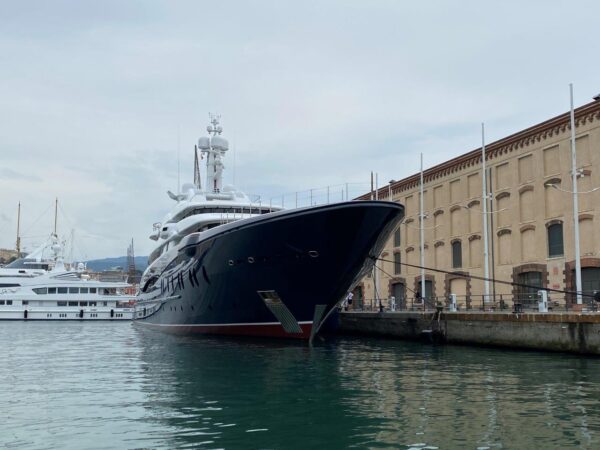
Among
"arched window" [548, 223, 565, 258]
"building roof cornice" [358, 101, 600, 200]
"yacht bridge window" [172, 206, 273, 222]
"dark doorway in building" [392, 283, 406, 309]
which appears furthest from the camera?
"dark doorway in building" [392, 283, 406, 309]

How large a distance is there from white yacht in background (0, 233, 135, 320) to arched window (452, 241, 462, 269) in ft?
126

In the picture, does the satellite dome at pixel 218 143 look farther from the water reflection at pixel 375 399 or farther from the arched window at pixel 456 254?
the water reflection at pixel 375 399

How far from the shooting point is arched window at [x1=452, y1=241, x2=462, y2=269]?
39.0 metres

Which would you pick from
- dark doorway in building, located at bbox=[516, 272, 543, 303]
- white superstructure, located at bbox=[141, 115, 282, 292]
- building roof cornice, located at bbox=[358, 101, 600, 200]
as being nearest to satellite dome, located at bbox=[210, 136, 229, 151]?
white superstructure, located at bbox=[141, 115, 282, 292]

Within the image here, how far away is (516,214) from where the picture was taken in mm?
34219

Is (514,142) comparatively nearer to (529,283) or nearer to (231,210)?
(529,283)

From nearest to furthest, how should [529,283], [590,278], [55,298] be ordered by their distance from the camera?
[590,278], [529,283], [55,298]

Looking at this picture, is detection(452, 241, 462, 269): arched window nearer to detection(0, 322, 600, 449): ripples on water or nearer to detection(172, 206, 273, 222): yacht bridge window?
detection(172, 206, 273, 222): yacht bridge window

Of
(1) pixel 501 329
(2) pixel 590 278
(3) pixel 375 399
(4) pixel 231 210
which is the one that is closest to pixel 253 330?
(4) pixel 231 210

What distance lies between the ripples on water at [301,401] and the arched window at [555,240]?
11196 mm

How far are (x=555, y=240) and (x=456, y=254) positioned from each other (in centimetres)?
837

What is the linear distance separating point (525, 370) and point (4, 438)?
1331 centimetres

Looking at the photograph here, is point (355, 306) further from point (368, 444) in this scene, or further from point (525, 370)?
point (368, 444)

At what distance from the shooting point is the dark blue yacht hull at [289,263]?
906 inches
